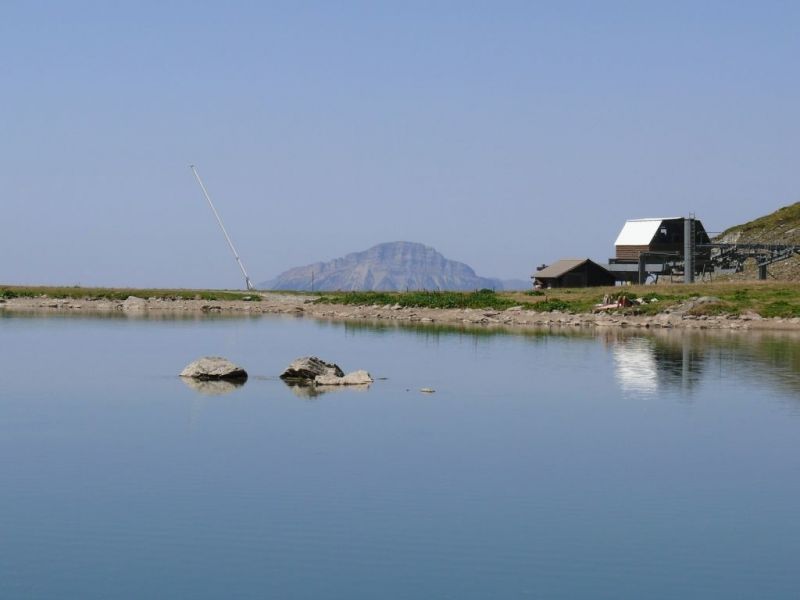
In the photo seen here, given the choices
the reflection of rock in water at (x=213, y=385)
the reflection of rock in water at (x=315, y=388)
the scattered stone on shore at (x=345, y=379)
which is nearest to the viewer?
the reflection of rock in water at (x=315, y=388)

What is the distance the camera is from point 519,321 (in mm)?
99562

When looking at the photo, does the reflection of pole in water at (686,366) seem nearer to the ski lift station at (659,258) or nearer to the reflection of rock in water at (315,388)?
the reflection of rock in water at (315,388)

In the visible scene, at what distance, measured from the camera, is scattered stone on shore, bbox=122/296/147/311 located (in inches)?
4855

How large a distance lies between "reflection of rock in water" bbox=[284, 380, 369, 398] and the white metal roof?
267 feet

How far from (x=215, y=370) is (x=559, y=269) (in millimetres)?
75183

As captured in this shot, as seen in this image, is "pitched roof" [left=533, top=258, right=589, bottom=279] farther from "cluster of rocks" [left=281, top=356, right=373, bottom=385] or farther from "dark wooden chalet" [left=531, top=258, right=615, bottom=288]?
"cluster of rocks" [left=281, top=356, right=373, bottom=385]

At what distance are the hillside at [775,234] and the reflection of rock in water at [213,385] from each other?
91585 millimetres

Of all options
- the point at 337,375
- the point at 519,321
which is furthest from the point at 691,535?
the point at 519,321

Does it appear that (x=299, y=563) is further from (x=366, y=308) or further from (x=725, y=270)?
(x=725, y=270)

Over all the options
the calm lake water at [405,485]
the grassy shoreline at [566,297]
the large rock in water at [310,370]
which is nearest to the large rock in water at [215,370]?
the calm lake water at [405,485]

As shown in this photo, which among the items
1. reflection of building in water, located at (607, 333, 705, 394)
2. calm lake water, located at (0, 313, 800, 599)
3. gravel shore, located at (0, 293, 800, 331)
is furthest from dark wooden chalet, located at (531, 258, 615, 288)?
calm lake water, located at (0, 313, 800, 599)

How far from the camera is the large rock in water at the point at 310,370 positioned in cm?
4956

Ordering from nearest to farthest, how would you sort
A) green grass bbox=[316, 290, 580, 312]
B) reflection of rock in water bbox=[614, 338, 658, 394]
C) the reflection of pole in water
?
reflection of rock in water bbox=[614, 338, 658, 394] → the reflection of pole in water → green grass bbox=[316, 290, 580, 312]

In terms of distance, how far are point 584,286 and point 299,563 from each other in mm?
102333
